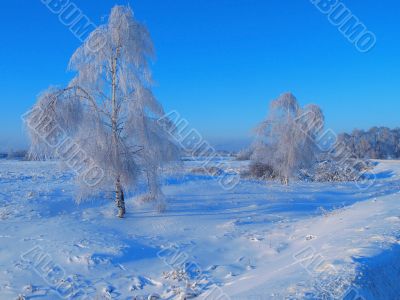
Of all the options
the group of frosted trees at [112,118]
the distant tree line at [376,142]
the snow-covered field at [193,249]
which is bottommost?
the snow-covered field at [193,249]

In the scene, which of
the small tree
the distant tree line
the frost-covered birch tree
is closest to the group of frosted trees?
the frost-covered birch tree

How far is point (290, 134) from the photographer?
83.7 ft

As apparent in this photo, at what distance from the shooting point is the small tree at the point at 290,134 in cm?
2542

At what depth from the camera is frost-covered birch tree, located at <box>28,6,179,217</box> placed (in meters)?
12.9

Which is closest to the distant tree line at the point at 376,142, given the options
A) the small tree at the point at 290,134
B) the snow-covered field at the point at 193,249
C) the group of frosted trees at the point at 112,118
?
the small tree at the point at 290,134

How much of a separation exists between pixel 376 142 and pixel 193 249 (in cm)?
8255

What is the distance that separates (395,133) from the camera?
86.9 m

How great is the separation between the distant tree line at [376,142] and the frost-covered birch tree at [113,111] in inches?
2892

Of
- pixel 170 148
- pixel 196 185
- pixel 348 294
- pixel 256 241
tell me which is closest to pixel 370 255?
pixel 348 294

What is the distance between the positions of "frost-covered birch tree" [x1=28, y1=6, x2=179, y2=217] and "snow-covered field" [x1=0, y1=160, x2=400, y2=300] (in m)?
2.07

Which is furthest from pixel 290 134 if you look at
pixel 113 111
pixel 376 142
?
pixel 376 142

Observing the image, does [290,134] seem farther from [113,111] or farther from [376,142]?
[376,142]

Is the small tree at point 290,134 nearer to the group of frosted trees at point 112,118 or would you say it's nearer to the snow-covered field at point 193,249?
the snow-covered field at point 193,249

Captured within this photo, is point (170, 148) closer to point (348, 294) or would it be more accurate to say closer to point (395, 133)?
point (348, 294)
